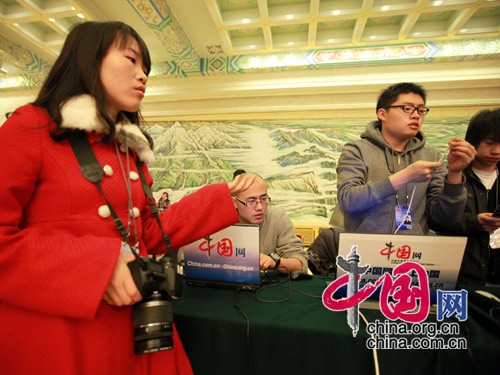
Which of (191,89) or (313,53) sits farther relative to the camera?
(191,89)

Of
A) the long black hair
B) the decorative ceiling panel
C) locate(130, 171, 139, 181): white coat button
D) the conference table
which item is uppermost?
the decorative ceiling panel

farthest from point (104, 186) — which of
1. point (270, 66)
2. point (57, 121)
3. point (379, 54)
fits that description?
point (379, 54)

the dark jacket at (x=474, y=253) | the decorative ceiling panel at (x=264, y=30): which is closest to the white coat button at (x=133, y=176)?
the dark jacket at (x=474, y=253)

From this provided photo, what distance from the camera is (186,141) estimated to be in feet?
15.5

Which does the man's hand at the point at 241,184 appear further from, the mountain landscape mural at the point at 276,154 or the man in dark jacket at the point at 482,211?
the mountain landscape mural at the point at 276,154

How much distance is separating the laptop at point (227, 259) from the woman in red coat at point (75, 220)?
40 centimetres

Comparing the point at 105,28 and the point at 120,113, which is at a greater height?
the point at 105,28

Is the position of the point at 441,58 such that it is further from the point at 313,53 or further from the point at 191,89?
the point at 191,89

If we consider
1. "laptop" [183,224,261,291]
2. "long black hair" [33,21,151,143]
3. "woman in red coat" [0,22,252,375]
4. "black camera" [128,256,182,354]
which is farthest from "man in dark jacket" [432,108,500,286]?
"long black hair" [33,21,151,143]

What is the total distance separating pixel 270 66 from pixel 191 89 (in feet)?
4.88

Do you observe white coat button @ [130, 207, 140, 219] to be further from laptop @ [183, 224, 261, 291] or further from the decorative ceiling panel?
the decorative ceiling panel

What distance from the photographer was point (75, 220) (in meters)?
0.69

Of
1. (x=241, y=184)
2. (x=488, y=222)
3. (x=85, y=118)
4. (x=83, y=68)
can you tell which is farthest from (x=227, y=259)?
(x=488, y=222)

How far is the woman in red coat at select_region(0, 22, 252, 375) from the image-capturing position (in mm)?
591
